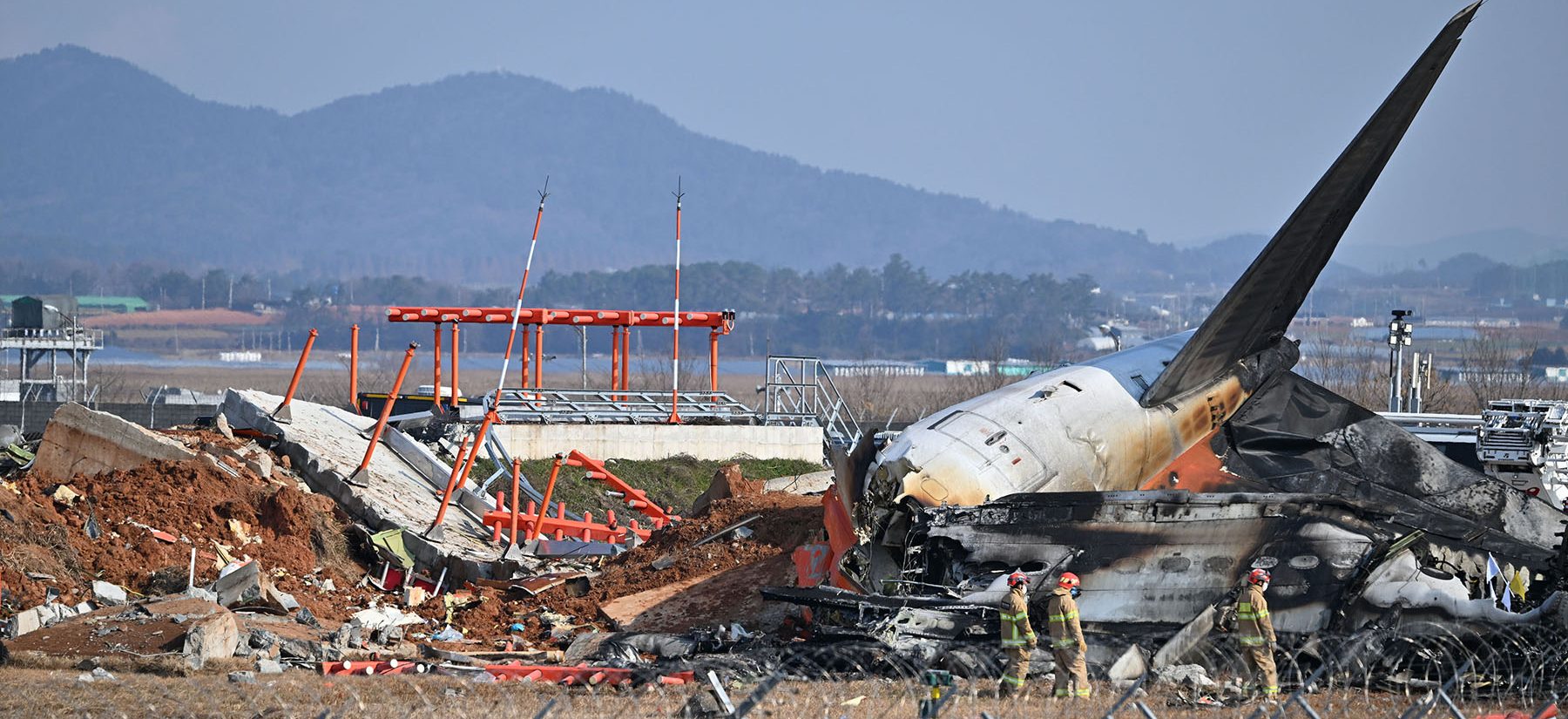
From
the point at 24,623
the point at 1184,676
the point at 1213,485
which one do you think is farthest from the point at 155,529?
the point at 1213,485

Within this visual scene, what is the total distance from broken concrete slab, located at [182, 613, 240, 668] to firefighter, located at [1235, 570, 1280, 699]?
979cm

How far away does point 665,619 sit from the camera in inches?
791

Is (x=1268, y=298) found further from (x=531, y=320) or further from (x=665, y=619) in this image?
(x=531, y=320)

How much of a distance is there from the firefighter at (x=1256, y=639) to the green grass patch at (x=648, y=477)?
56.0ft

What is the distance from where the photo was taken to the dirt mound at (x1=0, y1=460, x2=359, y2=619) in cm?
2002


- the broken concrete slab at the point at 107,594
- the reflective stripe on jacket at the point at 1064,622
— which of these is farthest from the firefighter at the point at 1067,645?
the broken concrete slab at the point at 107,594

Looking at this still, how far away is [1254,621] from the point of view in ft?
49.4

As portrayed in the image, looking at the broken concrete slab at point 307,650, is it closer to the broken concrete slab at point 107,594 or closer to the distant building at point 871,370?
the broken concrete slab at point 107,594

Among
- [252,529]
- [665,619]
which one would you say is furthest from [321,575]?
[665,619]

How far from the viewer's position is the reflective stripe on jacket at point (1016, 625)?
15016 millimetres

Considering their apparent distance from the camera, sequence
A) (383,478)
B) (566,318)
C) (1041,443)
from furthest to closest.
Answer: (566,318), (383,478), (1041,443)

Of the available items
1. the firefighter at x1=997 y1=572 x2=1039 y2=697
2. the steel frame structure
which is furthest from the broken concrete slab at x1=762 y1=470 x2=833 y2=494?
the firefighter at x1=997 y1=572 x2=1039 y2=697

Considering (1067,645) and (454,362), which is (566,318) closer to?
(454,362)

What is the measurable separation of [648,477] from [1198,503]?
58.6 ft
